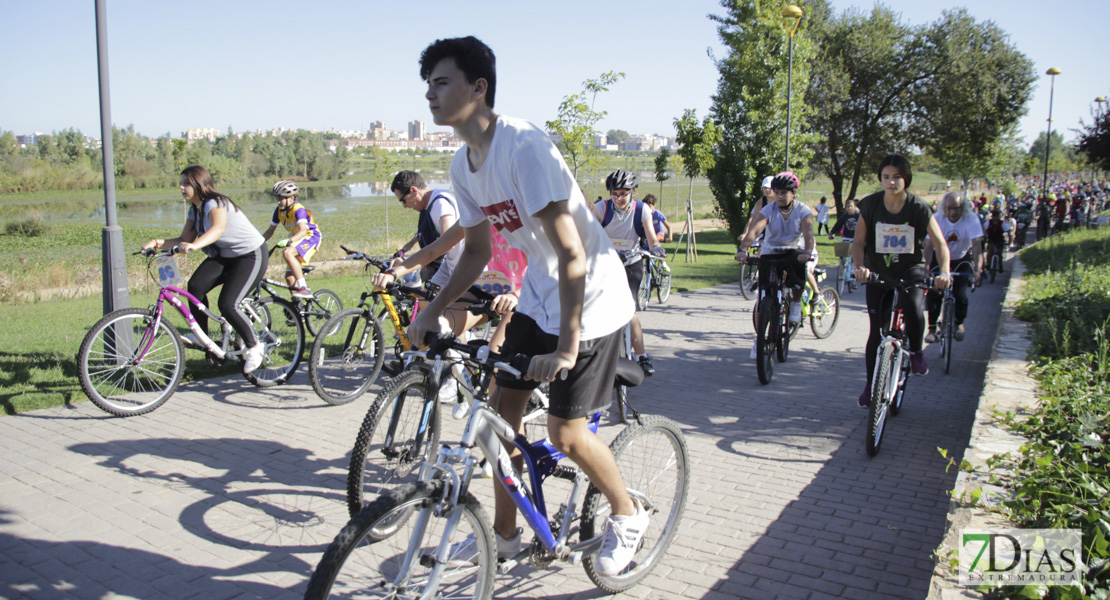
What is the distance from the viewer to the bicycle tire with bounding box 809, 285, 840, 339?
956 cm

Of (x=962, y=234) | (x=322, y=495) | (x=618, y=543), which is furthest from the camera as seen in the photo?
(x=962, y=234)

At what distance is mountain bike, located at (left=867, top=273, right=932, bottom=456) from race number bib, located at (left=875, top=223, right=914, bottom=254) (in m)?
0.22

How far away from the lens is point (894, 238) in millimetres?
5738

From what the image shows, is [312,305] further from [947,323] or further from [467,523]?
[947,323]

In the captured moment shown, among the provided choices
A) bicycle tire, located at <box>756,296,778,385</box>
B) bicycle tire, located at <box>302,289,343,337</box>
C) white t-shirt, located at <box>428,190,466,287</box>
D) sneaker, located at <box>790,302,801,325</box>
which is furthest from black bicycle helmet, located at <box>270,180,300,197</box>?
sneaker, located at <box>790,302,801,325</box>

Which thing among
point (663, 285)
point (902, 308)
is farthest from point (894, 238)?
point (663, 285)

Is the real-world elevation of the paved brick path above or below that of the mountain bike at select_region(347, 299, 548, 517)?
below

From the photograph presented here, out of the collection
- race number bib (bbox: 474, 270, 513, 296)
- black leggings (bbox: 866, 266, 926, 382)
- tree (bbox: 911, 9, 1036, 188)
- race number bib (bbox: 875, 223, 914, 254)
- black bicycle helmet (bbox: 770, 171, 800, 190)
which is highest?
tree (bbox: 911, 9, 1036, 188)

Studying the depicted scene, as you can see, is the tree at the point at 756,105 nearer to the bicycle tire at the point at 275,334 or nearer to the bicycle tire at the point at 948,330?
the bicycle tire at the point at 948,330

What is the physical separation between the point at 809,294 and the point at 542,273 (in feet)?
23.5

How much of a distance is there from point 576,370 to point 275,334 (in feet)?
17.3

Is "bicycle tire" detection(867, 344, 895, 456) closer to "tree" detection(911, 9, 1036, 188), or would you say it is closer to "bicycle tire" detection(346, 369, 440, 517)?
"bicycle tire" detection(346, 369, 440, 517)

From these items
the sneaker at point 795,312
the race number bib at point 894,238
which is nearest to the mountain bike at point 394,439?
the race number bib at point 894,238

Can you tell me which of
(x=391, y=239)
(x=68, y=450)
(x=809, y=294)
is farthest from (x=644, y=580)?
(x=391, y=239)
